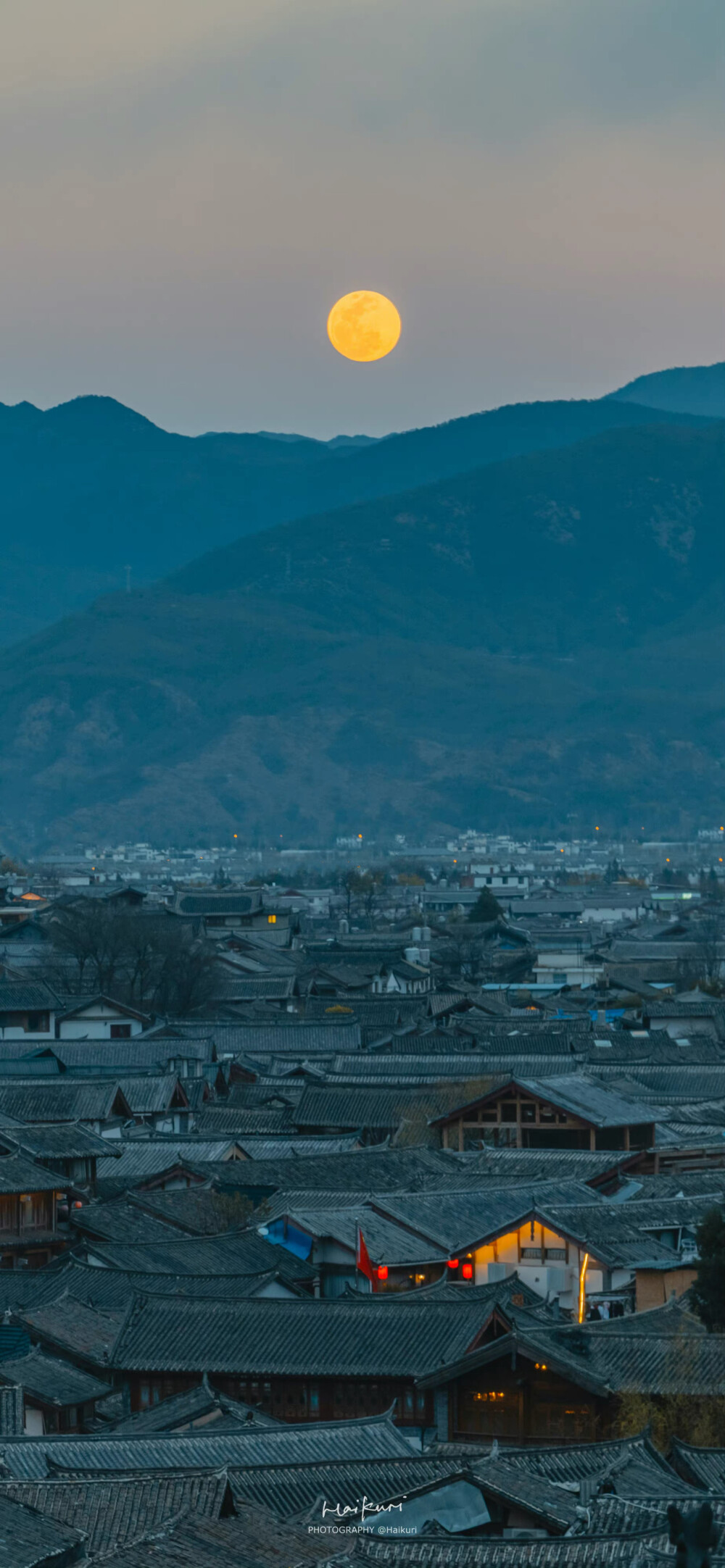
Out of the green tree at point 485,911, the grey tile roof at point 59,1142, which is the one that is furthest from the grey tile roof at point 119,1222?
the green tree at point 485,911

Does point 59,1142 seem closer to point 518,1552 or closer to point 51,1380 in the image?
point 51,1380

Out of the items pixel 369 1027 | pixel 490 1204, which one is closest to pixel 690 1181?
pixel 490 1204

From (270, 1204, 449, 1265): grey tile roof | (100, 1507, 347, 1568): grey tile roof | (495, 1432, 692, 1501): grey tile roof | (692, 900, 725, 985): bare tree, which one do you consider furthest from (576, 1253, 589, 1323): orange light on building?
(692, 900, 725, 985): bare tree

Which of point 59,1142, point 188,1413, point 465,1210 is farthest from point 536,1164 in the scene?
point 188,1413

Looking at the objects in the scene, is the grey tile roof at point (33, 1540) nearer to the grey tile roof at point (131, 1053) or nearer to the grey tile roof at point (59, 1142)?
the grey tile roof at point (59, 1142)

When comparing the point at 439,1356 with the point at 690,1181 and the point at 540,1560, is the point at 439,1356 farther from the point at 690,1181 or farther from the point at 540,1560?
the point at 690,1181

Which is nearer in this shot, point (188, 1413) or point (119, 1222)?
point (188, 1413)

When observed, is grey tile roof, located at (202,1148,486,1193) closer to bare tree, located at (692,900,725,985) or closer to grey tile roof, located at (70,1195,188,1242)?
grey tile roof, located at (70,1195,188,1242)
